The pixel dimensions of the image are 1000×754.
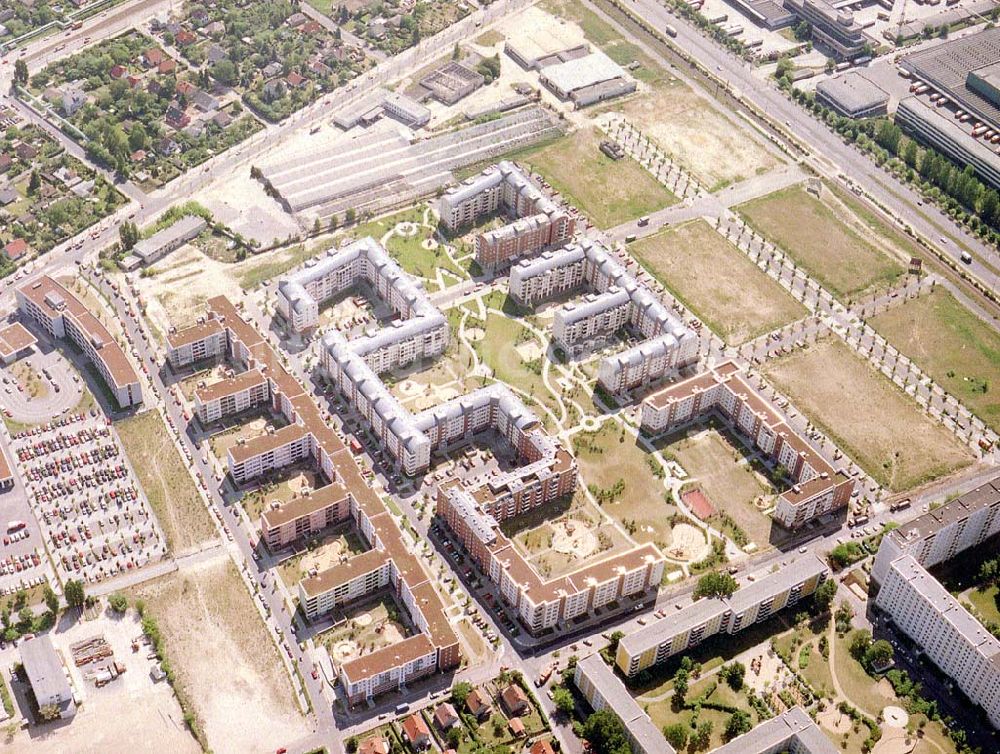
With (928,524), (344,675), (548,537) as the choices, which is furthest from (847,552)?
(344,675)

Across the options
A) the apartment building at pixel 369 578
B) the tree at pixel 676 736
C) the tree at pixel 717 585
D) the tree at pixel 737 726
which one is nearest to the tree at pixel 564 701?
the tree at pixel 676 736

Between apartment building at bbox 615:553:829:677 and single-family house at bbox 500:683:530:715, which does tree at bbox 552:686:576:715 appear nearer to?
single-family house at bbox 500:683:530:715

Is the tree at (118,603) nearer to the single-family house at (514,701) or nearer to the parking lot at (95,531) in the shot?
A: the parking lot at (95,531)

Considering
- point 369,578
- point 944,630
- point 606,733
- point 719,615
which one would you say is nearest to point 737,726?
point 719,615

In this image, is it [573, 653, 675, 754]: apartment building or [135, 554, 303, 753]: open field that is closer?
[573, 653, 675, 754]: apartment building

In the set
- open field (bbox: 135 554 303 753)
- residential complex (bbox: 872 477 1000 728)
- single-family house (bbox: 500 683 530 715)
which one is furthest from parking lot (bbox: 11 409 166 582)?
residential complex (bbox: 872 477 1000 728)
